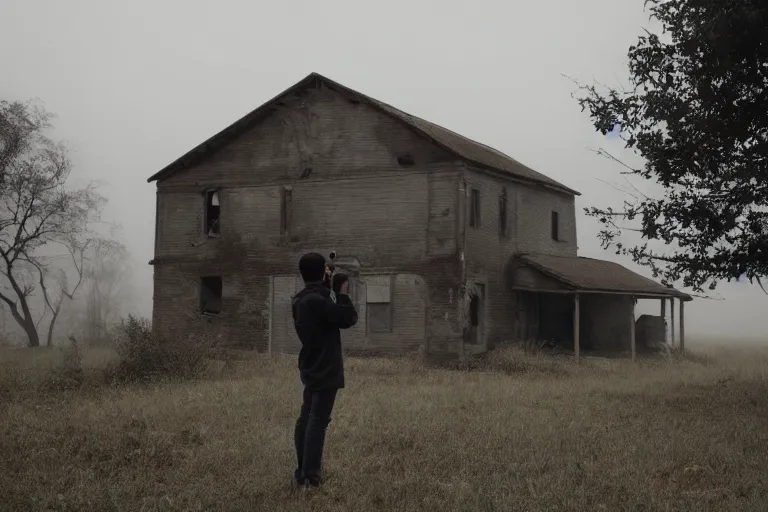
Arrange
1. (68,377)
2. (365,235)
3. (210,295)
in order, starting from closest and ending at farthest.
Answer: (68,377)
(365,235)
(210,295)

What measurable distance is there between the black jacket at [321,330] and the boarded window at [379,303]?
591 inches

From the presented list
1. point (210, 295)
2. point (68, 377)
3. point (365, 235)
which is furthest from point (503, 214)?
point (68, 377)

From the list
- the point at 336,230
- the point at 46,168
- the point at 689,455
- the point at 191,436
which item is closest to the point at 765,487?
the point at 689,455

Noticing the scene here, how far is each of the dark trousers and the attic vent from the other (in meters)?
15.7

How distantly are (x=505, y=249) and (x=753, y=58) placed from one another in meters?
13.2

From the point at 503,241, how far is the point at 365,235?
4.47 metres

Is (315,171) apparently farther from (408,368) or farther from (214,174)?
(408,368)

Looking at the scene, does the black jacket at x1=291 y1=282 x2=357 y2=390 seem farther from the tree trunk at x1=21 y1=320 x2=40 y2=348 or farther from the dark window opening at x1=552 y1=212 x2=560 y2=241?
the tree trunk at x1=21 y1=320 x2=40 y2=348

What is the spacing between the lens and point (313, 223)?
23344 mm

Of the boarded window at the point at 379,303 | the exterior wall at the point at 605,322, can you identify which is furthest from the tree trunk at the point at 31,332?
the exterior wall at the point at 605,322

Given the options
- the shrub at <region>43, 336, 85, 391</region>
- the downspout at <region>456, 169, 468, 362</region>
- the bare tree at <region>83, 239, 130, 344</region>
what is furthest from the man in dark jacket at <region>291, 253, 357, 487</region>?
the bare tree at <region>83, 239, 130, 344</region>

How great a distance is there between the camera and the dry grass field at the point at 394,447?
22.8 ft

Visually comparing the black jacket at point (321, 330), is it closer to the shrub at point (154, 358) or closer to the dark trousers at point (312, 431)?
the dark trousers at point (312, 431)

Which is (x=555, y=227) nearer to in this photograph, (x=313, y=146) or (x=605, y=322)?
(x=605, y=322)
